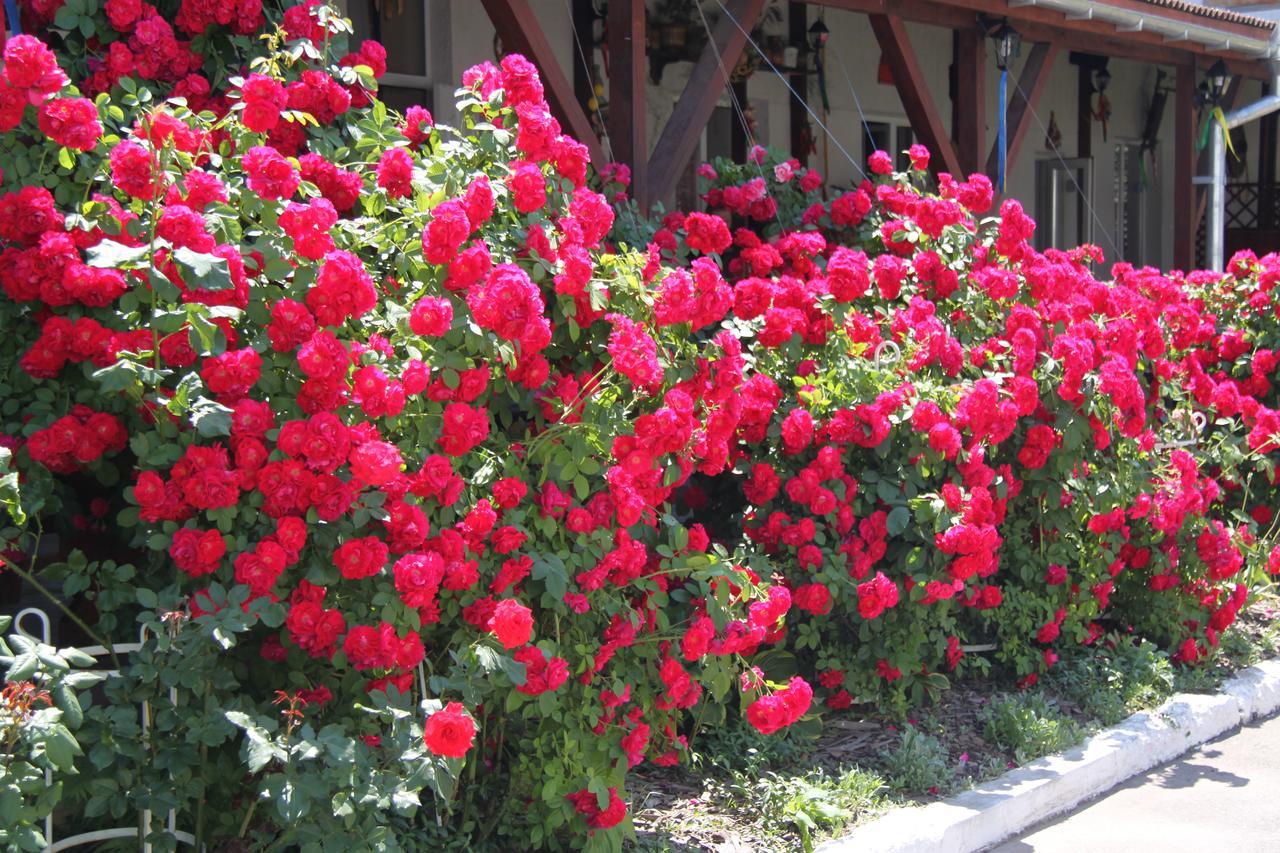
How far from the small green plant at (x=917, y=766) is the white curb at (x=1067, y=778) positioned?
92 mm

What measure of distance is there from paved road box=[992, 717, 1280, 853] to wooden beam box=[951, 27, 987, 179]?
4307 millimetres

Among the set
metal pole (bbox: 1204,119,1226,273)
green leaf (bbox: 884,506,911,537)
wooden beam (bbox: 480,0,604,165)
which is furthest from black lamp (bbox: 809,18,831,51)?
green leaf (bbox: 884,506,911,537)

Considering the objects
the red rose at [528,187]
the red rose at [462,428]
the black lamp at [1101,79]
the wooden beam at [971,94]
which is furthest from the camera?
the black lamp at [1101,79]

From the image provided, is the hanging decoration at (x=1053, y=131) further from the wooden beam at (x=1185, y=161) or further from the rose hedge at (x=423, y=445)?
the rose hedge at (x=423, y=445)

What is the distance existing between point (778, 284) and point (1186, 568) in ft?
8.03

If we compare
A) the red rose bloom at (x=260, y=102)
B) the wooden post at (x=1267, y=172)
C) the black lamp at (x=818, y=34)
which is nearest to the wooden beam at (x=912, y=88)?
the black lamp at (x=818, y=34)

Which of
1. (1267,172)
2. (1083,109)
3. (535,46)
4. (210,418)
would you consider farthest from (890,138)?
(210,418)

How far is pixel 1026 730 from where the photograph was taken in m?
5.11

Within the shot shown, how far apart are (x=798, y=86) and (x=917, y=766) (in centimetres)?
680

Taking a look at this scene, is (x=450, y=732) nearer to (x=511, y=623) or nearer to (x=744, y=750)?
(x=511, y=623)

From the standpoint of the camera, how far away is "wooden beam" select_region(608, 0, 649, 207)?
6160mm

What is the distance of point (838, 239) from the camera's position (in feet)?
22.6

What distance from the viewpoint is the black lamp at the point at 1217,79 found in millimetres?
10977

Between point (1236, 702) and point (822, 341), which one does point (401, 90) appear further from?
point (1236, 702)
